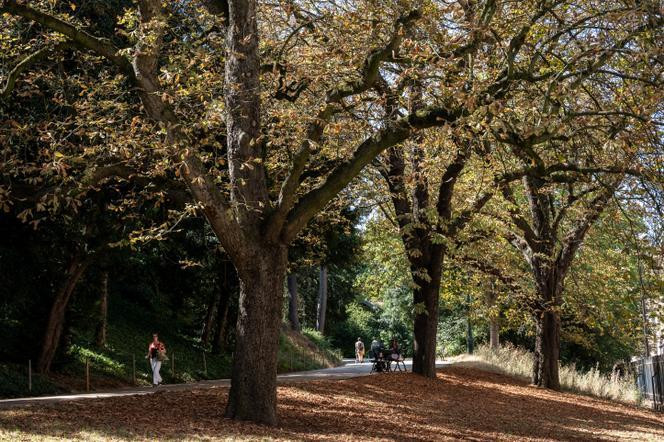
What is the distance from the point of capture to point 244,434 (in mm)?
11312

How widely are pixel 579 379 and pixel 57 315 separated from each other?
62.3ft

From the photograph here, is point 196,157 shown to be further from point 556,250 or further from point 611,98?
point 556,250

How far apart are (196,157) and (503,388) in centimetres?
1490

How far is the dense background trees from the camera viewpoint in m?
10.9

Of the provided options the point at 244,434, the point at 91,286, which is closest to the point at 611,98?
the point at 244,434

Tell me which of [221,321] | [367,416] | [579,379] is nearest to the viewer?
[367,416]

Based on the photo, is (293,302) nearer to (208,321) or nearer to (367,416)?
(208,321)

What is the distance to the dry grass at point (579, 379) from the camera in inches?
1107

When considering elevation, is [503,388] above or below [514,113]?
below

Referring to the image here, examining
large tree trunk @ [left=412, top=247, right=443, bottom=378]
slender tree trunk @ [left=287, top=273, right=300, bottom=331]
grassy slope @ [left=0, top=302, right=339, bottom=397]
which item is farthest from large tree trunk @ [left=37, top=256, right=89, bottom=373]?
slender tree trunk @ [left=287, top=273, right=300, bottom=331]

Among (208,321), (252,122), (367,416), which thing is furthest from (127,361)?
(252,122)

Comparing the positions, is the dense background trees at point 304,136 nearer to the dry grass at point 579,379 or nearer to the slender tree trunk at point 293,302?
the dry grass at point 579,379

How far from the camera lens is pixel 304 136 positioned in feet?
46.1

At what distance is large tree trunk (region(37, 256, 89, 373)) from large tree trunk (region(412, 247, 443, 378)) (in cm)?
979
